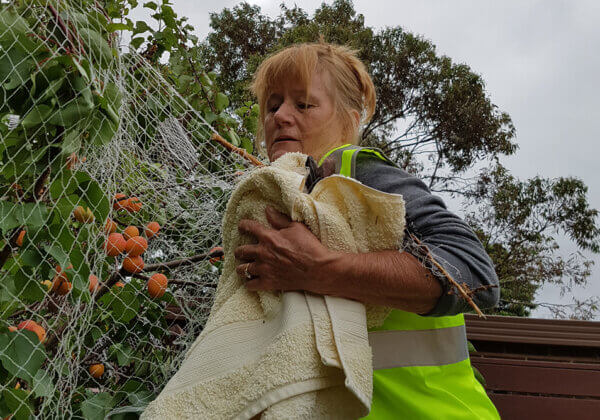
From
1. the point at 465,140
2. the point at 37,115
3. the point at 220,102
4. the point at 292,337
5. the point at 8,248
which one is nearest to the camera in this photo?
the point at 292,337

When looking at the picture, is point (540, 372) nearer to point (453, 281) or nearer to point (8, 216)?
point (453, 281)

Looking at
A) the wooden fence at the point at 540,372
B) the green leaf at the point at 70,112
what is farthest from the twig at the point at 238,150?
the wooden fence at the point at 540,372

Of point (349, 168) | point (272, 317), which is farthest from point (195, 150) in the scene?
point (272, 317)

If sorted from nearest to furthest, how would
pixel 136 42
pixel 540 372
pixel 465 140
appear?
pixel 136 42 < pixel 540 372 < pixel 465 140

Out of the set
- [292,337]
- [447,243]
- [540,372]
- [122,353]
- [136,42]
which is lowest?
[122,353]

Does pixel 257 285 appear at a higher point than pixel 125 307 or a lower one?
higher

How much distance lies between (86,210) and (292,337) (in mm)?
581

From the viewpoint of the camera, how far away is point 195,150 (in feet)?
5.10

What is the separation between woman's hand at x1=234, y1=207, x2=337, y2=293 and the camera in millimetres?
806

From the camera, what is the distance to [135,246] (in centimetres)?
132

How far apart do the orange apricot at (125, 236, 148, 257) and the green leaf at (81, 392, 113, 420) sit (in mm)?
342

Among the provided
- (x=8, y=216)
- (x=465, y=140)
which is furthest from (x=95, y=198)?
(x=465, y=140)

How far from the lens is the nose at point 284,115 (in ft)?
3.85

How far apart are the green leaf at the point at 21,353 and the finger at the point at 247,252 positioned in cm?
43
